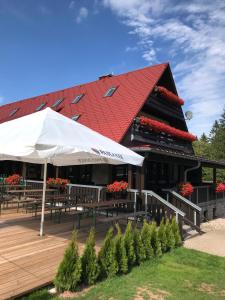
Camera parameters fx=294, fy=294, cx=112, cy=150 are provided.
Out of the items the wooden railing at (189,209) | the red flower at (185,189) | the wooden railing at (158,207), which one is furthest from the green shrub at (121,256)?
the red flower at (185,189)

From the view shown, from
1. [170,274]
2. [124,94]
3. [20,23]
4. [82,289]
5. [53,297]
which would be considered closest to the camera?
[53,297]

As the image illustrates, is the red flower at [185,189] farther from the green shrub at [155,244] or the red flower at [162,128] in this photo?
the green shrub at [155,244]

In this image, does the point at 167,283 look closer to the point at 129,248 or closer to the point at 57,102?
the point at 129,248

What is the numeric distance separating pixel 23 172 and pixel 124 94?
8069 millimetres

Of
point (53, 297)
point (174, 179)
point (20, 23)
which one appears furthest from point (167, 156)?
point (53, 297)

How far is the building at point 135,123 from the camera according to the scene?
47.7 ft

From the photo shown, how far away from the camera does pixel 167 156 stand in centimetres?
1315

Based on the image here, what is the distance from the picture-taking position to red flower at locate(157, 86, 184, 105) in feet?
55.9

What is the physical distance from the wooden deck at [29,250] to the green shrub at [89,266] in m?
0.50

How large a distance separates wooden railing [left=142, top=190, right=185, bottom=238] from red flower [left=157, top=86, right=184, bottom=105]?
8.55 metres

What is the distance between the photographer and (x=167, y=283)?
5102 mm

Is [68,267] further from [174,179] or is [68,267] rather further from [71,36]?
[174,179]

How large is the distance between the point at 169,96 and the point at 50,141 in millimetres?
13214

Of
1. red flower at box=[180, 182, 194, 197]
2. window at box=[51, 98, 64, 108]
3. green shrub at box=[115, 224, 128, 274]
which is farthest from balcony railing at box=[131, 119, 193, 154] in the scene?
green shrub at box=[115, 224, 128, 274]
